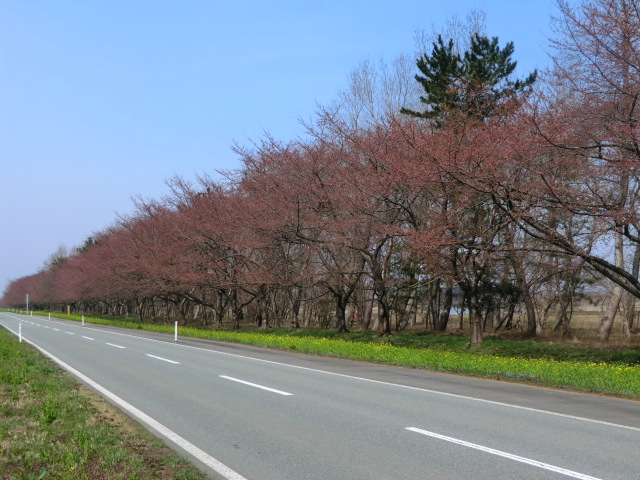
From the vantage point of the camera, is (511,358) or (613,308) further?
(613,308)

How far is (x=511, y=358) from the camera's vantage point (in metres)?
17.9

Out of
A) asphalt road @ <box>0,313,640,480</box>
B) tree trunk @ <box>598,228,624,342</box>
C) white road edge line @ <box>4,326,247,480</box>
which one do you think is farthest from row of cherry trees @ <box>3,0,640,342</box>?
white road edge line @ <box>4,326,247,480</box>

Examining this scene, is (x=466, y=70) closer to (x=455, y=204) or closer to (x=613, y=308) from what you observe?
(x=455, y=204)

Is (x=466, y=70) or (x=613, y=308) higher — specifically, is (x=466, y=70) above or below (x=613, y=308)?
above

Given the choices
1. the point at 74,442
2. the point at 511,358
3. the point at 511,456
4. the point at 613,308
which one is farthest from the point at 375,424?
the point at 613,308

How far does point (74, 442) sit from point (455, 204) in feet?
54.5

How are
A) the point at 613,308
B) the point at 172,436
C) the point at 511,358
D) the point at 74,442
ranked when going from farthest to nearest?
1. the point at 613,308
2. the point at 511,358
3. the point at 172,436
4. the point at 74,442

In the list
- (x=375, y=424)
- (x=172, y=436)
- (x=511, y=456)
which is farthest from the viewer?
(x=375, y=424)

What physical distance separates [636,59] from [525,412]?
9488 mm

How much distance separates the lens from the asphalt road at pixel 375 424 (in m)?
5.63

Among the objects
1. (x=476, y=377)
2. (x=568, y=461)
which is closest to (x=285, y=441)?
(x=568, y=461)

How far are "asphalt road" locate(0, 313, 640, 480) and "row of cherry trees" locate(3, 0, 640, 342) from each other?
6549 millimetres

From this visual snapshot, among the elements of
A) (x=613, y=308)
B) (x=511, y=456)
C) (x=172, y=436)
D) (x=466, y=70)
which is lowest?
(x=172, y=436)

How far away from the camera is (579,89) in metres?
14.8
